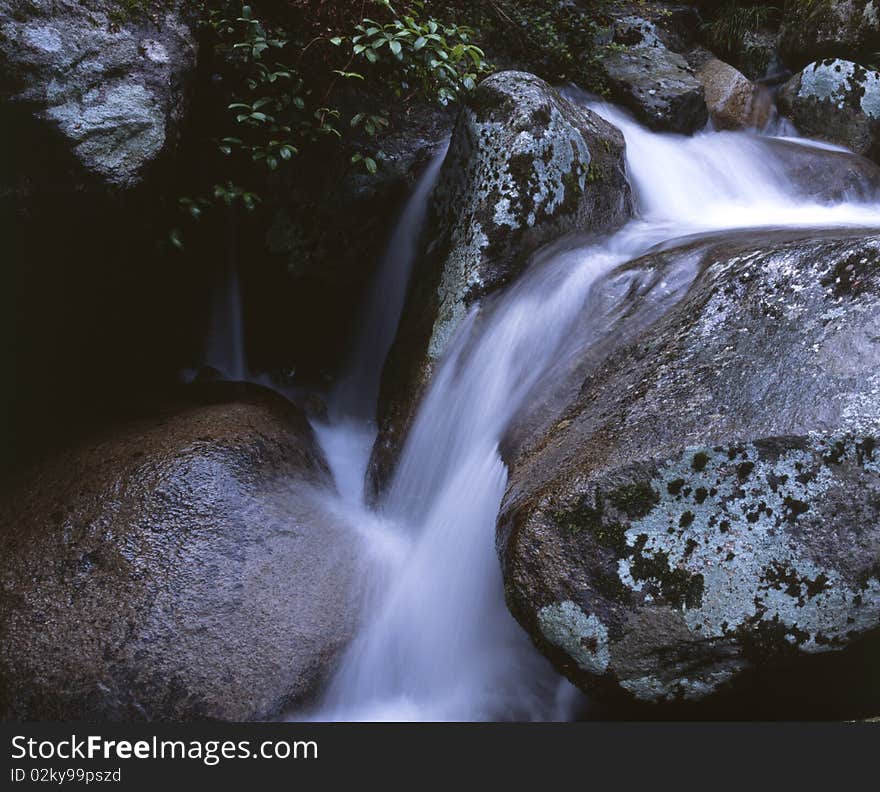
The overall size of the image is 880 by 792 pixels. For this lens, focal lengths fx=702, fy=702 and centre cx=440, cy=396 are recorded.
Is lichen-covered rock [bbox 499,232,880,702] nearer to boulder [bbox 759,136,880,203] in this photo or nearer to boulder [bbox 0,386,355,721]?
boulder [bbox 0,386,355,721]

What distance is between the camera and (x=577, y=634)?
248 centimetres

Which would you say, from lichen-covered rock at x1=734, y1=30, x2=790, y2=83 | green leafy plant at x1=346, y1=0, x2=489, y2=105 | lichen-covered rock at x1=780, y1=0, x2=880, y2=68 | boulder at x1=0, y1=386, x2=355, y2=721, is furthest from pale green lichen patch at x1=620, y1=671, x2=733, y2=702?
lichen-covered rock at x1=734, y1=30, x2=790, y2=83

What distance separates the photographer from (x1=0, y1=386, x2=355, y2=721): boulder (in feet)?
9.53

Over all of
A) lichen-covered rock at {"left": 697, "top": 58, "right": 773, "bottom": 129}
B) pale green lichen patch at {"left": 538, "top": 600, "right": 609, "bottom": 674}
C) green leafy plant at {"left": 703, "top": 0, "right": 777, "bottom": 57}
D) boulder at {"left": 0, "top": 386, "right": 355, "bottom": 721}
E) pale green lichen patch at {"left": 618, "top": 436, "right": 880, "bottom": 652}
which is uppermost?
green leafy plant at {"left": 703, "top": 0, "right": 777, "bottom": 57}

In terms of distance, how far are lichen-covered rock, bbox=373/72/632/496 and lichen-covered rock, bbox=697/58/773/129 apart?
360 cm

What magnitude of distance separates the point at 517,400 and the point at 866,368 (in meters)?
1.54

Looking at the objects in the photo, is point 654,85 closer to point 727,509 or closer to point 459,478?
point 459,478

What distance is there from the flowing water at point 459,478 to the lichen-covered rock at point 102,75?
1.76 meters

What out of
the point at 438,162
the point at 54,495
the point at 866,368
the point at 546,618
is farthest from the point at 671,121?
the point at 54,495

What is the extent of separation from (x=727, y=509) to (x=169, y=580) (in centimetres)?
235

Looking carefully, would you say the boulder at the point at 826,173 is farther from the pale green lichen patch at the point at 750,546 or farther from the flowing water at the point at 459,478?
the pale green lichen patch at the point at 750,546

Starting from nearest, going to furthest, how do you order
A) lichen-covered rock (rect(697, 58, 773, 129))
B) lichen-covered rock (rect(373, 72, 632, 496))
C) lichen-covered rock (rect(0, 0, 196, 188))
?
lichen-covered rock (rect(0, 0, 196, 188)) < lichen-covered rock (rect(373, 72, 632, 496)) < lichen-covered rock (rect(697, 58, 773, 129))

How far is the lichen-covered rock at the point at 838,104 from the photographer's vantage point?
7070 millimetres

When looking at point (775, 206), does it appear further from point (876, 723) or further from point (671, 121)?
point (876, 723)
